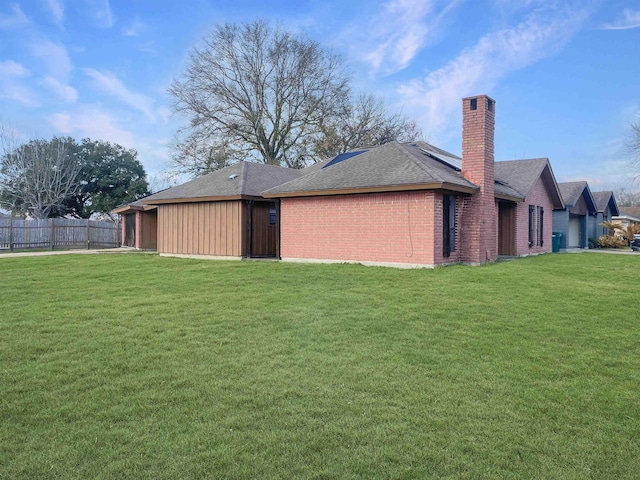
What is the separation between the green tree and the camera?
33719 mm

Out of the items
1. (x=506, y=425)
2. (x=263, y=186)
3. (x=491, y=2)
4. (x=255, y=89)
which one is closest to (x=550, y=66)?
(x=491, y=2)

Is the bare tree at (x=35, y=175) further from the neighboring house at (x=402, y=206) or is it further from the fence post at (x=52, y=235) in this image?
the neighboring house at (x=402, y=206)

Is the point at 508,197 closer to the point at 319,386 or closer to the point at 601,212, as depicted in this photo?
the point at 319,386

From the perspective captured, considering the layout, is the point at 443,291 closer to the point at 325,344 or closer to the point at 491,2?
the point at 325,344

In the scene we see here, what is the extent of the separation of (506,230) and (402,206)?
6645mm

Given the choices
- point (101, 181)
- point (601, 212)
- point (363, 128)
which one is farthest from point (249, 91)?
point (601, 212)

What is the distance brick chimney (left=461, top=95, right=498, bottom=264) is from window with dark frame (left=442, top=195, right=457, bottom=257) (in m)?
0.53

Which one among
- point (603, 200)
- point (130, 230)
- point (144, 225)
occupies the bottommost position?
point (130, 230)

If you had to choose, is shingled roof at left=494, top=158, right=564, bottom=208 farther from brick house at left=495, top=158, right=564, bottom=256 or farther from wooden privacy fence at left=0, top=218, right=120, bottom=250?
wooden privacy fence at left=0, top=218, right=120, bottom=250

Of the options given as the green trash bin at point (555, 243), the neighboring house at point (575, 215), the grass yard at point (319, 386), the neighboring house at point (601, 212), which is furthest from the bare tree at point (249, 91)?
the grass yard at point (319, 386)

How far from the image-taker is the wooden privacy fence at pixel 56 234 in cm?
2295

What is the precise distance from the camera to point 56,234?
24688mm

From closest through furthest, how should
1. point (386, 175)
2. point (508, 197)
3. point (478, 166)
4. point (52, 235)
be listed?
point (386, 175) < point (478, 166) < point (508, 197) < point (52, 235)

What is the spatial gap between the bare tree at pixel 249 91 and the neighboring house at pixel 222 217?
14322mm
